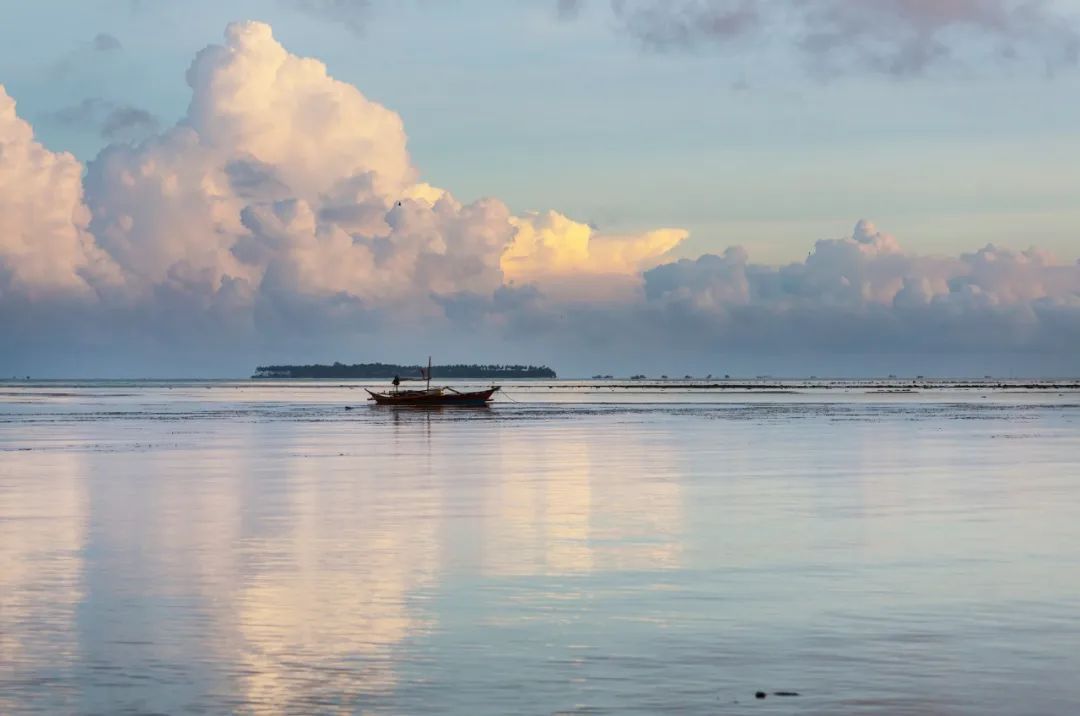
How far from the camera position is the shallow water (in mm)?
16844

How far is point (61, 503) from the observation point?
132 feet

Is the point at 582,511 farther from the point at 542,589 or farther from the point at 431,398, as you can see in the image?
the point at 431,398

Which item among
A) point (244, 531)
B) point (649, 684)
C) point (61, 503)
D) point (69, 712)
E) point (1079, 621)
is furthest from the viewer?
point (61, 503)

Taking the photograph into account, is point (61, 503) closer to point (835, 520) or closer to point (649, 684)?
point (835, 520)

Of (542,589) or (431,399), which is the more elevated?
(431,399)

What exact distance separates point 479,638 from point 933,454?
44467mm

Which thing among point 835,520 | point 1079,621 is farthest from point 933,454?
point 1079,621

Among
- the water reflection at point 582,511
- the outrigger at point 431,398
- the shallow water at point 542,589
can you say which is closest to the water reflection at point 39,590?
the shallow water at point 542,589

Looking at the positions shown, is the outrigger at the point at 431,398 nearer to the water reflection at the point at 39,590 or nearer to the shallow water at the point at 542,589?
the shallow water at the point at 542,589

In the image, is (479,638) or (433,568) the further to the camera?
(433,568)

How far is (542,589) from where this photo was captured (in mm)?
24391

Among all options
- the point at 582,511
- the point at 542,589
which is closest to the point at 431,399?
the point at 582,511

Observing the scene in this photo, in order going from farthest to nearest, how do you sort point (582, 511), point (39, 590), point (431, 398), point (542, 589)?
point (431, 398) → point (582, 511) → point (542, 589) → point (39, 590)

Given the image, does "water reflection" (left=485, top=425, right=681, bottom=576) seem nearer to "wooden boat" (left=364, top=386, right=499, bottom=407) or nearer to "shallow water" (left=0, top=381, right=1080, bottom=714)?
"shallow water" (left=0, top=381, right=1080, bottom=714)
